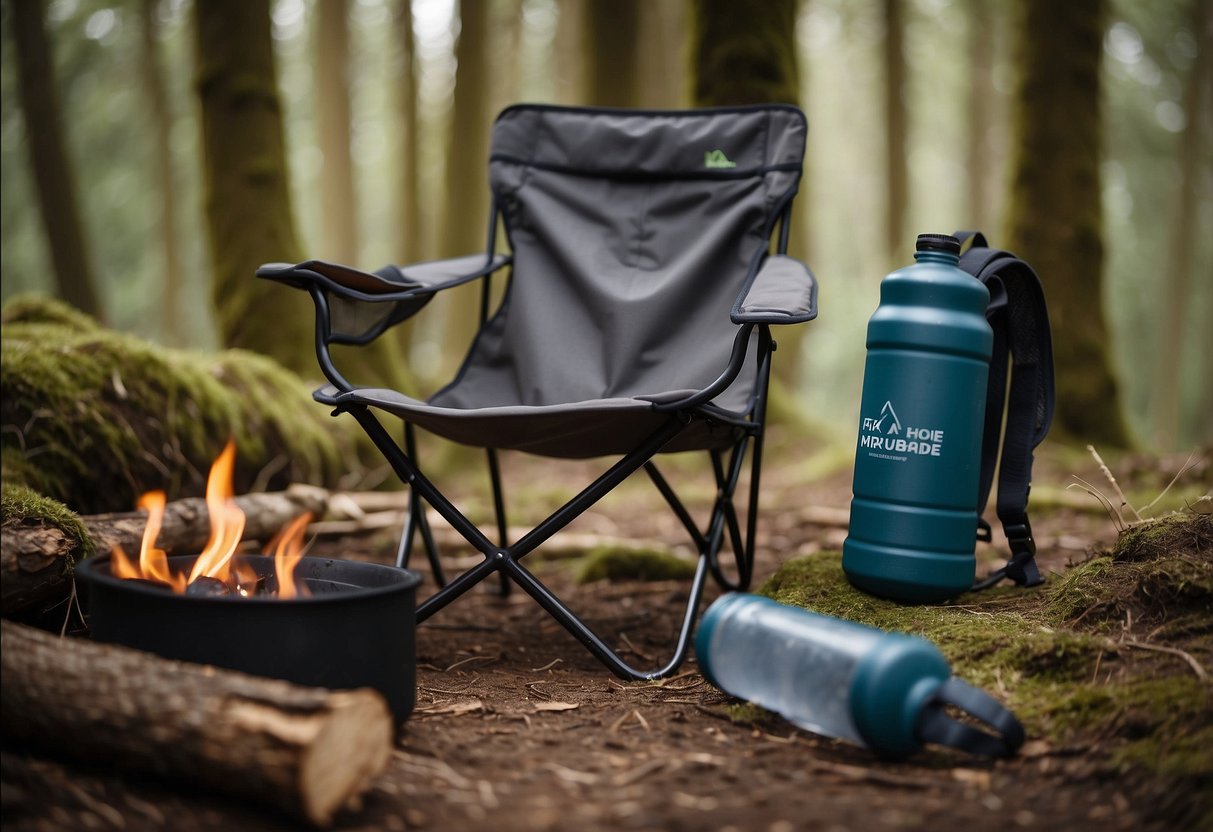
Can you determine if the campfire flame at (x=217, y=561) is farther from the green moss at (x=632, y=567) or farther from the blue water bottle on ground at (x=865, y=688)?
the green moss at (x=632, y=567)

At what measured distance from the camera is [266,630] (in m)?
1.36

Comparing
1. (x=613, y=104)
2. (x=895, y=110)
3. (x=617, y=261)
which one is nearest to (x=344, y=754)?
(x=617, y=261)

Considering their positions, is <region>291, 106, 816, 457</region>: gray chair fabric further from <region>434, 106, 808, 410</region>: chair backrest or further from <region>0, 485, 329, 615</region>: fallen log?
<region>0, 485, 329, 615</region>: fallen log

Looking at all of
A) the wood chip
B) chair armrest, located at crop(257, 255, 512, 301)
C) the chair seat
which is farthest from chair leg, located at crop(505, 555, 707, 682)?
chair armrest, located at crop(257, 255, 512, 301)

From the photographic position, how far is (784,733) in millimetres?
1524

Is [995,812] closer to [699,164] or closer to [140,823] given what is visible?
[140,823]

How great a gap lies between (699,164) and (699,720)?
1.59 m

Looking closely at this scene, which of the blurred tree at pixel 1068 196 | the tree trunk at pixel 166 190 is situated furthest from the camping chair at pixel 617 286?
the tree trunk at pixel 166 190

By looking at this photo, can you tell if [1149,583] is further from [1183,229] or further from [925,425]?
[1183,229]

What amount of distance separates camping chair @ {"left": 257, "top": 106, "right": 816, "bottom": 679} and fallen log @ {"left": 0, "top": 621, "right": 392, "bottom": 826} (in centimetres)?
73

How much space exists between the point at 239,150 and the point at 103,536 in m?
2.58

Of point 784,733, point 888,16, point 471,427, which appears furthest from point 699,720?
point 888,16

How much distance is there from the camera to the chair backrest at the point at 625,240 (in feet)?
8.16

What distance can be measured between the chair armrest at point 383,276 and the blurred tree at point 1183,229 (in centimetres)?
919
